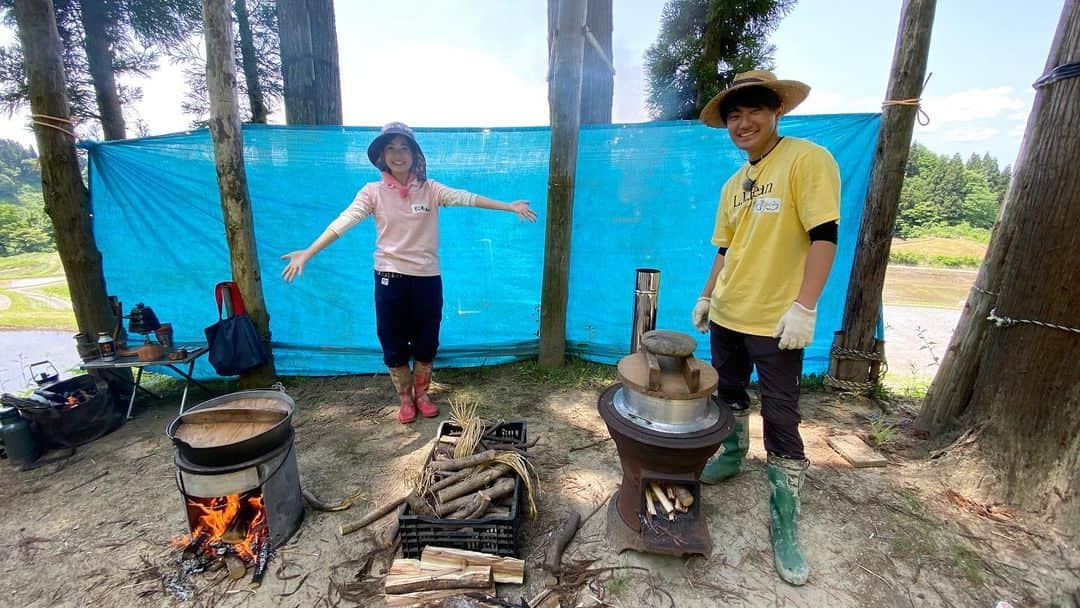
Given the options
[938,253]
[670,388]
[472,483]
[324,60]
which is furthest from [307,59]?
[938,253]

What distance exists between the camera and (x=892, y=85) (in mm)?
3365

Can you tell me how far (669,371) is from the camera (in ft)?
6.46

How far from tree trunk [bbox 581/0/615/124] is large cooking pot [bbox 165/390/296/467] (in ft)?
16.2

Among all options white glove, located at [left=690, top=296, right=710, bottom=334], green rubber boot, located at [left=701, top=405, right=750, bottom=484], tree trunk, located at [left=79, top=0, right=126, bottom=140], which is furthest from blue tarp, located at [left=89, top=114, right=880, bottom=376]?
tree trunk, located at [left=79, top=0, right=126, bottom=140]

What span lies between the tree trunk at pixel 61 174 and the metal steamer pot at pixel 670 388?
490cm

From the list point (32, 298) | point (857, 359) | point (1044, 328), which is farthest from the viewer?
point (32, 298)

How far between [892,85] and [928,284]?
12.6m

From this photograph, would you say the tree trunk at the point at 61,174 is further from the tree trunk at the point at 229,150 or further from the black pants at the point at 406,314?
the black pants at the point at 406,314

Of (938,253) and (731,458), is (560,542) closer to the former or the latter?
(731,458)

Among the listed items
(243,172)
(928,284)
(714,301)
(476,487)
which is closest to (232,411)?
(476,487)

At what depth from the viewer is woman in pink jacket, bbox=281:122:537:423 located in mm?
3053

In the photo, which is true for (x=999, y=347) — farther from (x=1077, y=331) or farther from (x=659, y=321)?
(x=659, y=321)

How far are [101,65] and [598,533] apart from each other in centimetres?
943

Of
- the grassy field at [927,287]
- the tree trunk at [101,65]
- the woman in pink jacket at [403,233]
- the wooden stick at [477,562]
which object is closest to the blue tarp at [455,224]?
the woman in pink jacket at [403,233]
